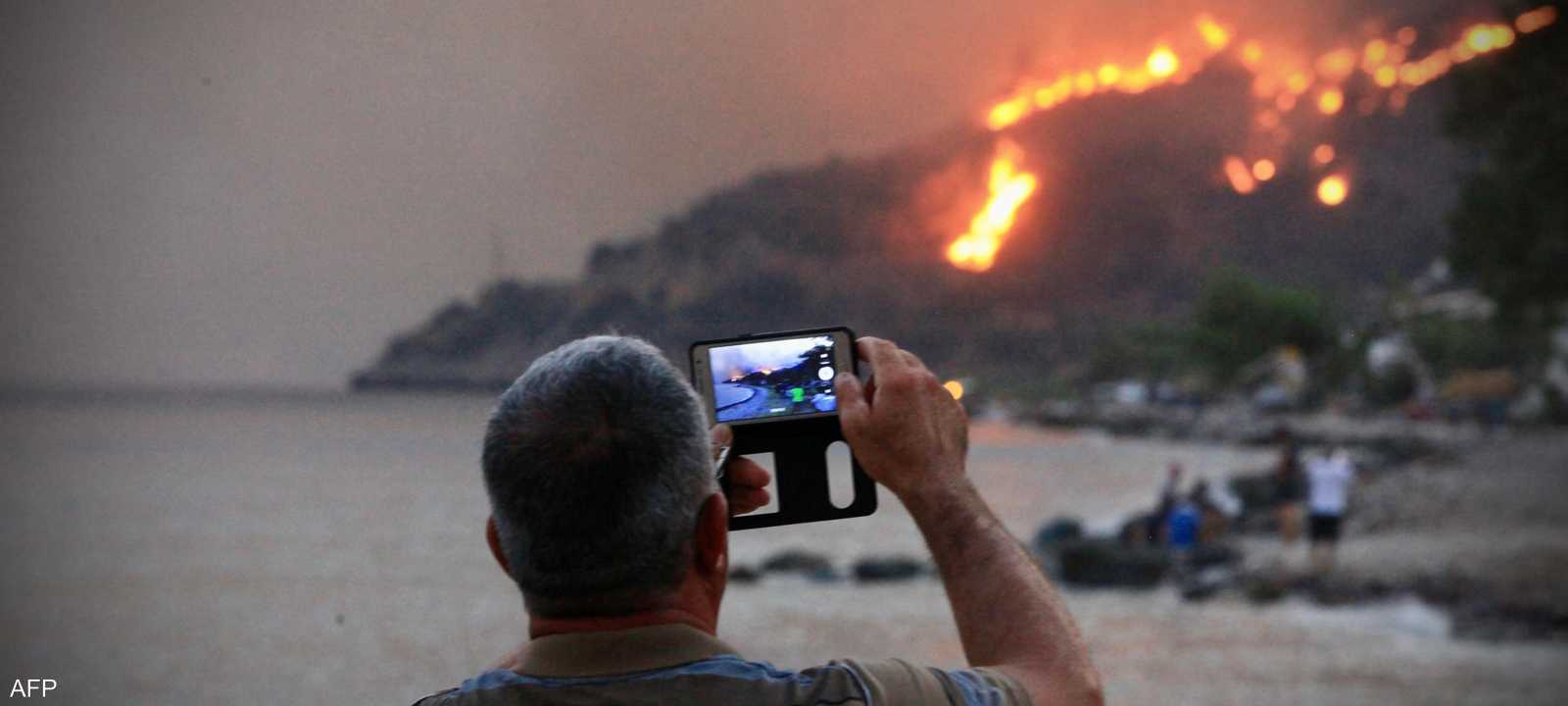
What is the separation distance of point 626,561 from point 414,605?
27.3 meters

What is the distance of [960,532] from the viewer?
1501 millimetres

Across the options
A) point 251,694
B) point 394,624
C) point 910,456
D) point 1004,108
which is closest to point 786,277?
point 1004,108

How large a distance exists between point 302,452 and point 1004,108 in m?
46.4

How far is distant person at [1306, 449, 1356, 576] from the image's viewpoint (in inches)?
527

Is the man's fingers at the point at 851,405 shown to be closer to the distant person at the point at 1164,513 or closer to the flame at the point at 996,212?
the distant person at the point at 1164,513

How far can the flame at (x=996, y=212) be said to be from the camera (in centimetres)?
3806

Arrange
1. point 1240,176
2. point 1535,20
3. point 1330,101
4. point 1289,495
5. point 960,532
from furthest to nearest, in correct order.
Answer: point 1240,176, point 1330,101, point 1289,495, point 1535,20, point 960,532

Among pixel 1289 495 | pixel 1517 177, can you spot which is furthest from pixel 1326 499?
pixel 1517 177

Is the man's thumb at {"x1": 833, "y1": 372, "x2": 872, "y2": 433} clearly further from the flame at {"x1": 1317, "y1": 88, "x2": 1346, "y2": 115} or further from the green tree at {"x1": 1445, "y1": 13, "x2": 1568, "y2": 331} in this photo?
the flame at {"x1": 1317, "y1": 88, "x2": 1346, "y2": 115}

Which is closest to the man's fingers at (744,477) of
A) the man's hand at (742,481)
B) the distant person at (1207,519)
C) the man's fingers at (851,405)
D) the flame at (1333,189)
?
the man's hand at (742,481)

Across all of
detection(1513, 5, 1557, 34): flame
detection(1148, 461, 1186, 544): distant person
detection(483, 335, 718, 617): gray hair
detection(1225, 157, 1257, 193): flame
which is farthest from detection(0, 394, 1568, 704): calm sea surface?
detection(1225, 157, 1257, 193): flame

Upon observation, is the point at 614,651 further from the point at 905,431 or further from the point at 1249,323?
the point at 1249,323

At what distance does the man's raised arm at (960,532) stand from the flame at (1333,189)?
91398 millimetres

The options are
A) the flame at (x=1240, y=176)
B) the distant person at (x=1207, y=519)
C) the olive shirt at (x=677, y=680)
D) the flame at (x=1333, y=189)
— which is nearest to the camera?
the olive shirt at (x=677, y=680)
